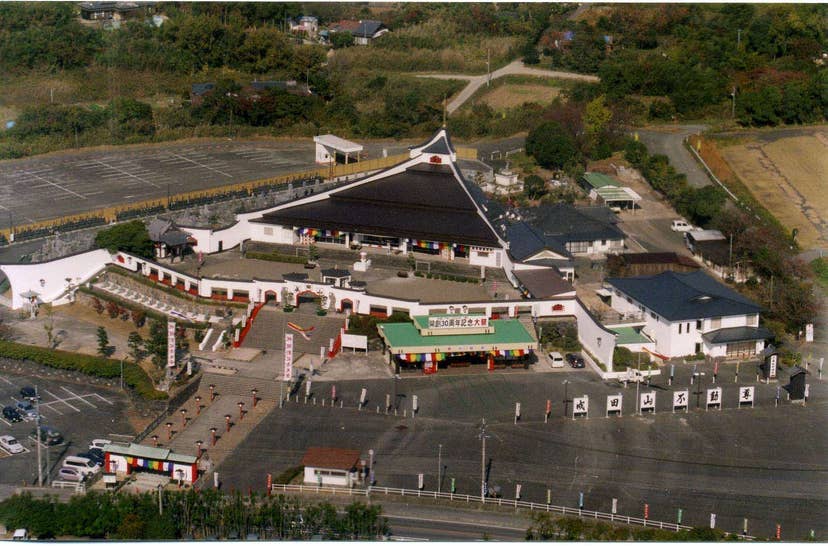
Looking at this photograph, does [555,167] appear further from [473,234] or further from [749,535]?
[749,535]

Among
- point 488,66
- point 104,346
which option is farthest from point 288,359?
point 488,66

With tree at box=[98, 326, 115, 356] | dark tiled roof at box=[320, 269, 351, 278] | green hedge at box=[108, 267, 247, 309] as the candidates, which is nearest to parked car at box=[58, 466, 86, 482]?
tree at box=[98, 326, 115, 356]

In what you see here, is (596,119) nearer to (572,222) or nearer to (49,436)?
(572,222)

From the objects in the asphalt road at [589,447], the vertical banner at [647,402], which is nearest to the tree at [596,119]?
the asphalt road at [589,447]

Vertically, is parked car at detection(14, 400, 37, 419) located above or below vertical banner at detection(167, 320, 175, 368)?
below

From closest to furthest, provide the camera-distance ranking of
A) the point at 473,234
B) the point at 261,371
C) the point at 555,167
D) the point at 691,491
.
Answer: the point at 691,491 → the point at 261,371 → the point at 473,234 → the point at 555,167

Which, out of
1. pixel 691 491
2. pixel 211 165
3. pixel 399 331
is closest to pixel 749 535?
pixel 691 491

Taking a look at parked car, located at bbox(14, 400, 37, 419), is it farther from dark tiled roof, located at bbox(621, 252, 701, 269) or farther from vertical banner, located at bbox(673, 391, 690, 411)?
dark tiled roof, located at bbox(621, 252, 701, 269)
